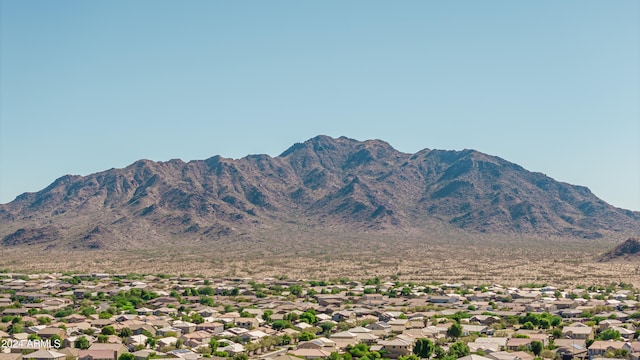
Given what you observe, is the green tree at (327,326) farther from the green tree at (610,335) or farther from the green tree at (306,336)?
the green tree at (610,335)

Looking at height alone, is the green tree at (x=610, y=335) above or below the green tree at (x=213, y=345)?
above

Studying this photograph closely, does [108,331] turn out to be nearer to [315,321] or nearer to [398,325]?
[315,321]

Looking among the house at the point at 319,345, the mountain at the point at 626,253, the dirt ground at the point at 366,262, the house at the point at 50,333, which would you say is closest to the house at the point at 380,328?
the house at the point at 319,345

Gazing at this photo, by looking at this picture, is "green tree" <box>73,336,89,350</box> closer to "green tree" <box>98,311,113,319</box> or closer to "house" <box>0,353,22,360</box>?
"house" <box>0,353,22,360</box>

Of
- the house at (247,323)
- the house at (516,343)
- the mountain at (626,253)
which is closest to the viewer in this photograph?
the house at (516,343)

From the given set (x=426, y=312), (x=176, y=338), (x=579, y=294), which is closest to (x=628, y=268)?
(x=579, y=294)
